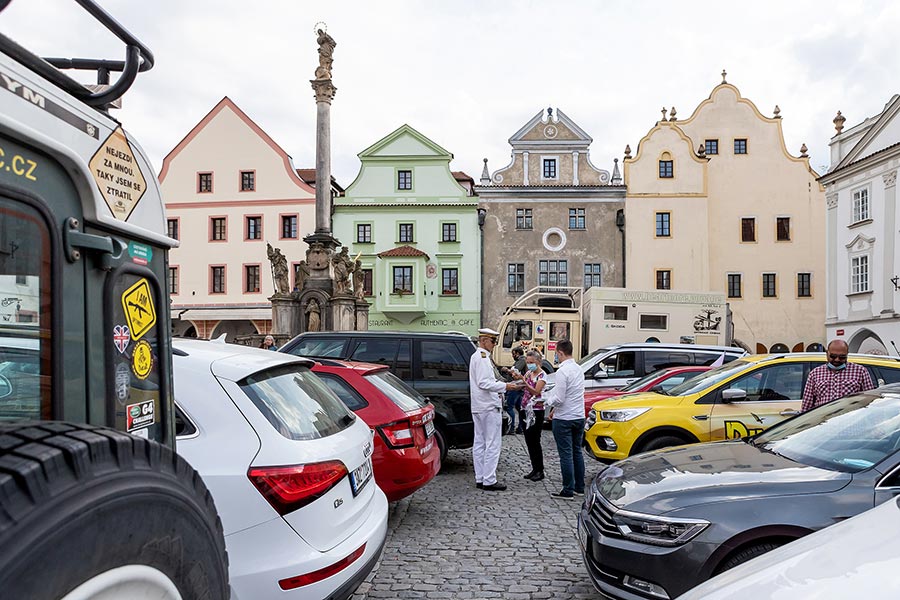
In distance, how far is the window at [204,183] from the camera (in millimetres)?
39344

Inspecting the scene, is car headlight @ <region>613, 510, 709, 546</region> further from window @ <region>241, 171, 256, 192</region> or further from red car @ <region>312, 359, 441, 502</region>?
window @ <region>241, 171, 256, 192</region>

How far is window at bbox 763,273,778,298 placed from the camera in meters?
37.4

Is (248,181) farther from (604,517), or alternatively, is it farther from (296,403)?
(604,517)

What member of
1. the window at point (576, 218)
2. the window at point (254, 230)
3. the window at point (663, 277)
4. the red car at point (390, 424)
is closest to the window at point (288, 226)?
the window at point (254, 230)

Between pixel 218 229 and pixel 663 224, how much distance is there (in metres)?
24.6

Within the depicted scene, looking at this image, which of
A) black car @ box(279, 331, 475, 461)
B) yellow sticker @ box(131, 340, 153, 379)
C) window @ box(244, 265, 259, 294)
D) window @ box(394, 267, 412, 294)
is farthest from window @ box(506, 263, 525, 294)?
yellow sticker @ box(131, 340, 153, 379)

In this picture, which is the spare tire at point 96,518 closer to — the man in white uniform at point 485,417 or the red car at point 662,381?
the man in white uniform at point 485,417

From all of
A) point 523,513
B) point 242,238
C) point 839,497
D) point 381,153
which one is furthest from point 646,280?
point 839,497

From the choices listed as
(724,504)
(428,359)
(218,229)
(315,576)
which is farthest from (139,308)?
(218,229)

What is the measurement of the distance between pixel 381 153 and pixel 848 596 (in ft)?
122

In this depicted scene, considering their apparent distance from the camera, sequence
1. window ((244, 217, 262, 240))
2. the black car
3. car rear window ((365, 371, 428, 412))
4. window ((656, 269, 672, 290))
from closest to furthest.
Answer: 1. car rear window ((365, 371, 428, 412))
2. the black car
3. window ((656, 269, 672, 290))
4. window ((244, 217, 262, 240))

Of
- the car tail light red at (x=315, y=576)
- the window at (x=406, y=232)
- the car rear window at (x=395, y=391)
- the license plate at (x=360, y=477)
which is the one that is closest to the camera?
the car tail light red at (x=315, y=576)

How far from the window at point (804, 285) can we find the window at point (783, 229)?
83.3 inches

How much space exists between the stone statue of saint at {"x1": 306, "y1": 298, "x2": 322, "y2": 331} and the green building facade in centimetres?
1527
